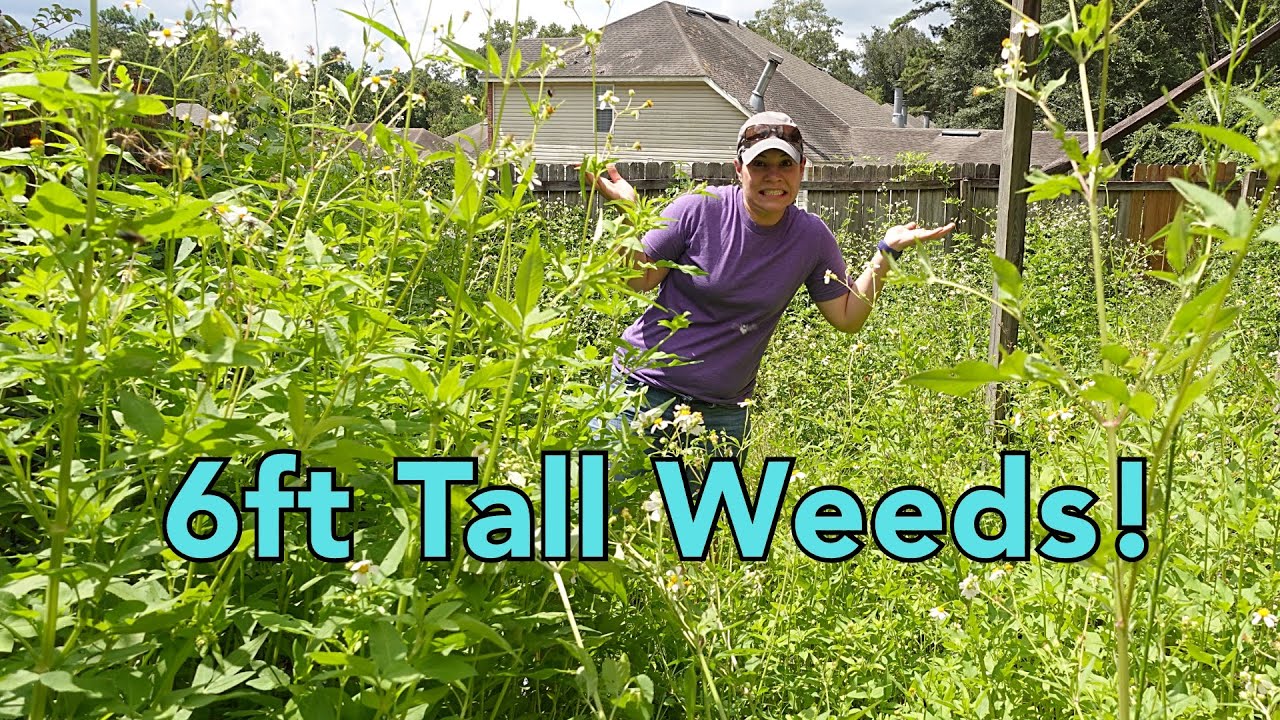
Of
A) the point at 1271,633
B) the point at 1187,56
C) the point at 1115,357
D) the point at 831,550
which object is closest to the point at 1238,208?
the point at 1115,357

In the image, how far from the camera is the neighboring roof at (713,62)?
2645 cm

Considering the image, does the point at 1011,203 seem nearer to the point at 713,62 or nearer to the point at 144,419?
the point at 144,419

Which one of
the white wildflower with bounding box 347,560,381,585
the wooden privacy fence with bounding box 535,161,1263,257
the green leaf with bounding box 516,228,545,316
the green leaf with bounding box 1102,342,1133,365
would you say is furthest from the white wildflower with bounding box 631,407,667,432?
the wooden privacy fence with bounding box 535,161,1263,257

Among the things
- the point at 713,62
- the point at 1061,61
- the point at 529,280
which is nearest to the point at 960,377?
the point at 529,280

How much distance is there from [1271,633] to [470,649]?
4.55ft

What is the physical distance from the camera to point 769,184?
121 inches

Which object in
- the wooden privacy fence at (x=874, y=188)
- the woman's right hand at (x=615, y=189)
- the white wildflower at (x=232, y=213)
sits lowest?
the white wildflower at (x=232, y=213)

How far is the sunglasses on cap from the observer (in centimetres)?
309

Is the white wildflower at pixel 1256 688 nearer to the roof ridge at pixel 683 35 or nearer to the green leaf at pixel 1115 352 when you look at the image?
the green leaf at pixel 1115 352

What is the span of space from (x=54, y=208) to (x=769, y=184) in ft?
7.65

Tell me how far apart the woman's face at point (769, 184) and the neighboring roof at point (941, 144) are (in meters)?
21.6

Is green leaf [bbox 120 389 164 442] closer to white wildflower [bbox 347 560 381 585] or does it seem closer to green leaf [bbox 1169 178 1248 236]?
white wildflower [bbox 347 560 381 585]

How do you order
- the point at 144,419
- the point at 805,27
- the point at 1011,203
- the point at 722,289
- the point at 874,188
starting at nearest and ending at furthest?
1. the point at 144,419
2. the point at 722,289
3. the point at 1011,203
4. the point at 874,188
5. the point at 805,27

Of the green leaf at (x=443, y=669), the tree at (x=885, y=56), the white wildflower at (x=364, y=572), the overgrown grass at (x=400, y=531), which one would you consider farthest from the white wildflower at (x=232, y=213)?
the tree at (x=885, y=56)
